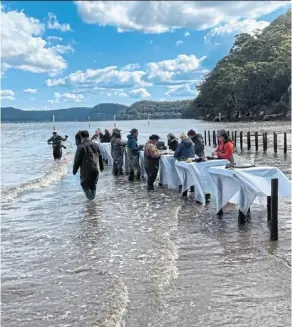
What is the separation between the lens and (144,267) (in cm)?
696

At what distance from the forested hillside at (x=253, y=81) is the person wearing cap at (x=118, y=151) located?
81.5m

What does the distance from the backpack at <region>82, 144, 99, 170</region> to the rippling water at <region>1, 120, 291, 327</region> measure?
1.08 m

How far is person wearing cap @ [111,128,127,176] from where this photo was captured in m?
18.7

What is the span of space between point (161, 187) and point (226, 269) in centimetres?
866

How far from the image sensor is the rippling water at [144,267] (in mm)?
5316

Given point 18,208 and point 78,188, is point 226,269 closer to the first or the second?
point 18,208

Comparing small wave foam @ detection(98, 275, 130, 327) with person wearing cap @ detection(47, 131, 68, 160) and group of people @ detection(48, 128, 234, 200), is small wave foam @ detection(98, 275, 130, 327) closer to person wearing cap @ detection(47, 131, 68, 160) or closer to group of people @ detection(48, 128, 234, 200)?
group of people @ detection(48, 128, 234, 200)

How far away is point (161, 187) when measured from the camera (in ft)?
50.1

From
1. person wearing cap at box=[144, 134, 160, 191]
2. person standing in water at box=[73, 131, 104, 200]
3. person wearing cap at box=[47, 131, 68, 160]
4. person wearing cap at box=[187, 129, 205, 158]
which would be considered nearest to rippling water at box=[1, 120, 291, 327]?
person standing in water at box=[73, 131, 104, 200]

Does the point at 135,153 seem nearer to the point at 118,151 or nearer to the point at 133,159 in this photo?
the point at 133,159

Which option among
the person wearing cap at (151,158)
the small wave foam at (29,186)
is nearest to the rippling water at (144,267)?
the person wearing cap at (151,158)

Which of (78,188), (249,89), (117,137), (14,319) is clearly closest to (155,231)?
(14,319)

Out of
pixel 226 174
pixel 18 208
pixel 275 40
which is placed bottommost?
pixel 18 208

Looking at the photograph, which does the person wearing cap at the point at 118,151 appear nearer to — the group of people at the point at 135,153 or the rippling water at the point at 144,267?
the group of people at the point at 135,153
